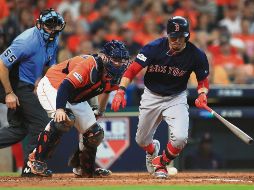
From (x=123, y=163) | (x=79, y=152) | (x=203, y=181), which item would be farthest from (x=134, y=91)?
(x=203, y=181)

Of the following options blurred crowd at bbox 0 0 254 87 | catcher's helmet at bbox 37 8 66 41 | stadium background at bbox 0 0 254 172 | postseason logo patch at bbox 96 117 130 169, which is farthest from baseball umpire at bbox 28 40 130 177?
blurred crowd at bbox 0 0 254 87

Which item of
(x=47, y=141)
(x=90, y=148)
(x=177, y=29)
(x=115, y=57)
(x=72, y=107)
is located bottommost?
(x=90, y=148)

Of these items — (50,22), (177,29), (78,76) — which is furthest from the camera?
(50,22)

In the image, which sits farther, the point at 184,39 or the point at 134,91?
the point at 134,91

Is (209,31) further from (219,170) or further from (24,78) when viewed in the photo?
(24,78)

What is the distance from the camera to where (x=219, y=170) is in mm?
11625

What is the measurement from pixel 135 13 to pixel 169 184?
7.55 meters

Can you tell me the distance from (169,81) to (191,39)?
567 cm

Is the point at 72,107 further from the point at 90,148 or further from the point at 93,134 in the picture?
the point at 90,148

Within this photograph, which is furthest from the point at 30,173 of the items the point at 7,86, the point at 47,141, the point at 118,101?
the point at 118,101

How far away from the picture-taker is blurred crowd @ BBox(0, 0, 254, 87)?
13.0 m

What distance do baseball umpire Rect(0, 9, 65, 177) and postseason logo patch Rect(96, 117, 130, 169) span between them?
2.38m

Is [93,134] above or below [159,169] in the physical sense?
above

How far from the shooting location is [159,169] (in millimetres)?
8562
